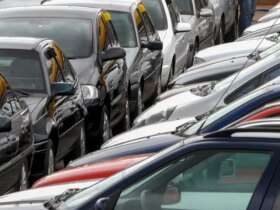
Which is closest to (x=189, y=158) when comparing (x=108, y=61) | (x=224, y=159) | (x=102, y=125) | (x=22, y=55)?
(x=224, y=159)

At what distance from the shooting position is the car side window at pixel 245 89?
9563 mm

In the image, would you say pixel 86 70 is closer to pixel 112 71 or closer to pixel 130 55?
pixel 112 71

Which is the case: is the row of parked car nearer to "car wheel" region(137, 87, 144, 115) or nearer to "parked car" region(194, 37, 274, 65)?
"car wheel" region(137, 87, 144, 115)

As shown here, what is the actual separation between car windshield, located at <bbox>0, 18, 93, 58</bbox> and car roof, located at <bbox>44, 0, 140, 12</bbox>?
2433 millimetres

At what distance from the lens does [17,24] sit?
1399 centimetres

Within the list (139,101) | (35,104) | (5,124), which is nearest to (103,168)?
(5,124)

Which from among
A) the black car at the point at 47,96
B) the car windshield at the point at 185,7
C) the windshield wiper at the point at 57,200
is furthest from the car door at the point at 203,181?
the car windshield at the point at 185,7

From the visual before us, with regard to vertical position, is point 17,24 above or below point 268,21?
above

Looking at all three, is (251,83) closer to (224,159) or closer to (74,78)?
(74,78)

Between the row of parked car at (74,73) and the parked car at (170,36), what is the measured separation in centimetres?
2

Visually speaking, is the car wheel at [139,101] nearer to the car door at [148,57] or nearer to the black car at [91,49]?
the car door at [148,57]

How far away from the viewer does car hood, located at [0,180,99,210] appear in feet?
20.2

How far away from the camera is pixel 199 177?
557 centimetres

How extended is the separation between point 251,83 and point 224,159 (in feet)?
13.9
